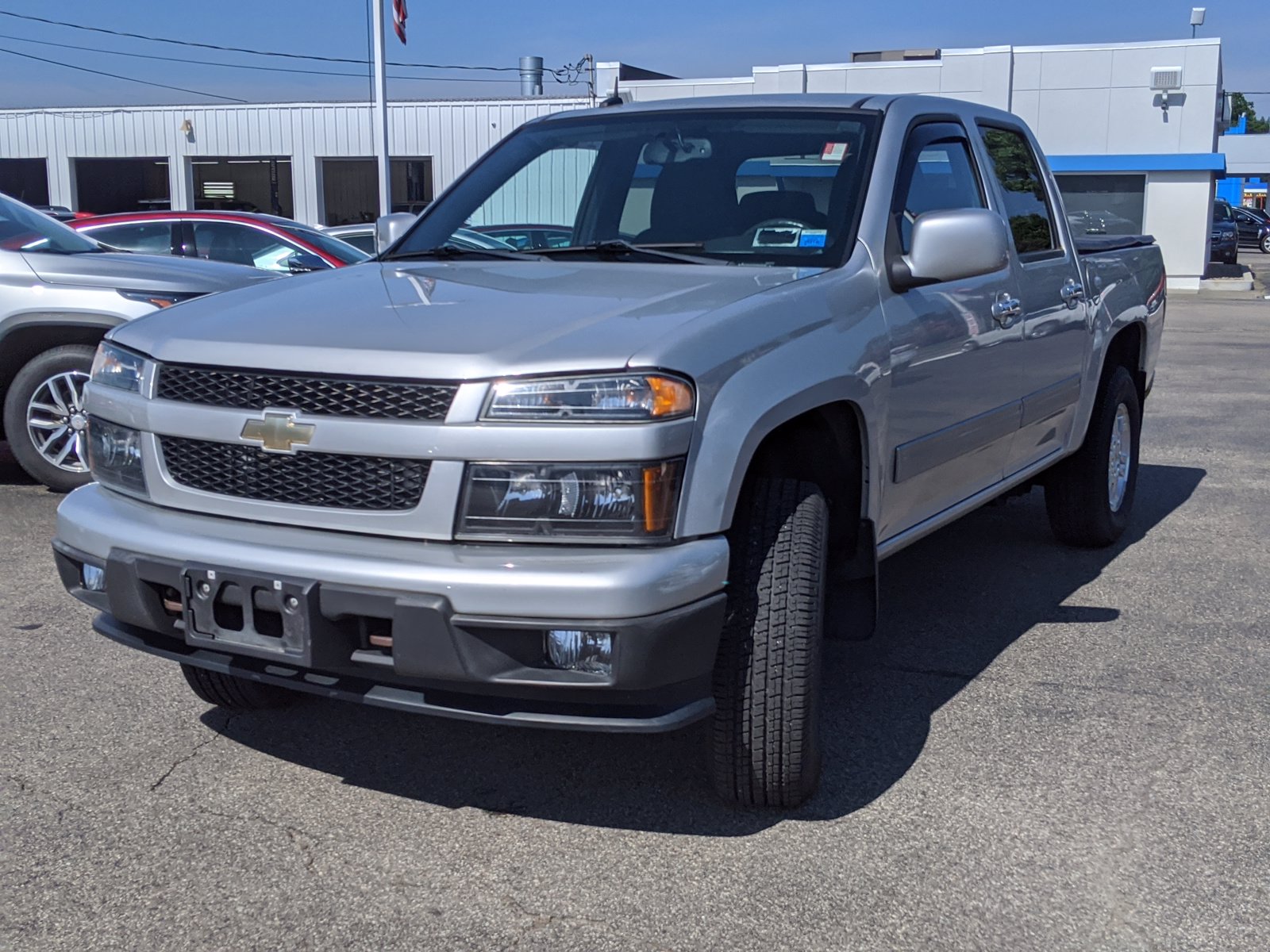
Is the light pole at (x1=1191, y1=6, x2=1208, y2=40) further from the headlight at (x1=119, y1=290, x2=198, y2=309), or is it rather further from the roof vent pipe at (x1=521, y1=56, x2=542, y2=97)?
the headlight at (x1=119, y1=290, x2=198, y2=309)

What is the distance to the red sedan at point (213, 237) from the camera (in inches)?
444

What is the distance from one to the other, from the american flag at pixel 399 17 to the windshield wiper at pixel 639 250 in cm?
2070

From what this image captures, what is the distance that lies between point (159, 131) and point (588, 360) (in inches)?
1463

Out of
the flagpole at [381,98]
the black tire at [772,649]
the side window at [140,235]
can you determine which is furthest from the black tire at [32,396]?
the flagpole at [381,98]

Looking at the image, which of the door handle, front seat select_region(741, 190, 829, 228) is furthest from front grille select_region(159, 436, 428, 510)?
the door handle

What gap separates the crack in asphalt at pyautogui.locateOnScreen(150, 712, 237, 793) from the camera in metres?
3.60

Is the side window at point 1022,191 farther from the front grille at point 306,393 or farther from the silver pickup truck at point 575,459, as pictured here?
the front grille at point 306,393

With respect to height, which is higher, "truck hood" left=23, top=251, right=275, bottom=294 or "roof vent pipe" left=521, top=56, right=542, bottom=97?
"roof vent pipe" left=521, top=56, right=542, bottom=97

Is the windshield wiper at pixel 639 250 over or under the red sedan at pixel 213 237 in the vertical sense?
over

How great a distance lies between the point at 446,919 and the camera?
115 inches

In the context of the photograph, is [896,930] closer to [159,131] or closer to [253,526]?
[253,526]

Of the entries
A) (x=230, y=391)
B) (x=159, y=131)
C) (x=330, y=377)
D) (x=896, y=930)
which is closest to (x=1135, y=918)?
(x=896, y=930)

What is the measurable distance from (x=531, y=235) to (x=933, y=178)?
1.31 m

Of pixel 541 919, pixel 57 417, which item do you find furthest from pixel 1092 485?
pixel 57 417
